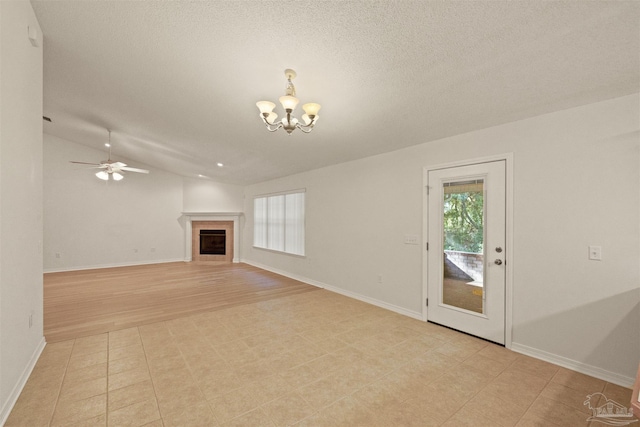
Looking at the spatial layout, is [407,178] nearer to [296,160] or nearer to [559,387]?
[296,160]

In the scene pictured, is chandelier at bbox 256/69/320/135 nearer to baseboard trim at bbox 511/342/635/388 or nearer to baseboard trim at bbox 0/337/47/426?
baseboard trim at bbox 0/337/47/426

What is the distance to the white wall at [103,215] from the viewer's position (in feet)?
21.9

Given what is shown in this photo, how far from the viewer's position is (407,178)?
13.0 feet

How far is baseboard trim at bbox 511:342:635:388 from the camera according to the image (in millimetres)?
2258

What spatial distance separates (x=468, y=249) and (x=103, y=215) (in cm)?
873

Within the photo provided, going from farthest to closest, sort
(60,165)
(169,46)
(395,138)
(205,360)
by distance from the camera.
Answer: (60,165)
(395,138)
(205,360)
(169,46)

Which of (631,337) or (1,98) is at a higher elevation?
(1,98)

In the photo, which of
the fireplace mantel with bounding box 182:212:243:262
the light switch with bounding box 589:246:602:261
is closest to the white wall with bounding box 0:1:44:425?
the light switch with bounding box 589:246:602:261

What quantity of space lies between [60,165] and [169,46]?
680cm

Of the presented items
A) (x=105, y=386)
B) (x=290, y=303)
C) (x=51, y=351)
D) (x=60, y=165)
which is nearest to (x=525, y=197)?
(x=290, y=303)

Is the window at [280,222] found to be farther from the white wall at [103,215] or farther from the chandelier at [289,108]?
the chandelier at [289,108]

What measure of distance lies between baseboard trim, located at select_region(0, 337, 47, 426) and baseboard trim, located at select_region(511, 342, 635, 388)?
170 inches

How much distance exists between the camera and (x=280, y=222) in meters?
7.10

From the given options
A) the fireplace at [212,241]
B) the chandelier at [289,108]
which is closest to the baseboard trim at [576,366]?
the chandelier at [289,108]
